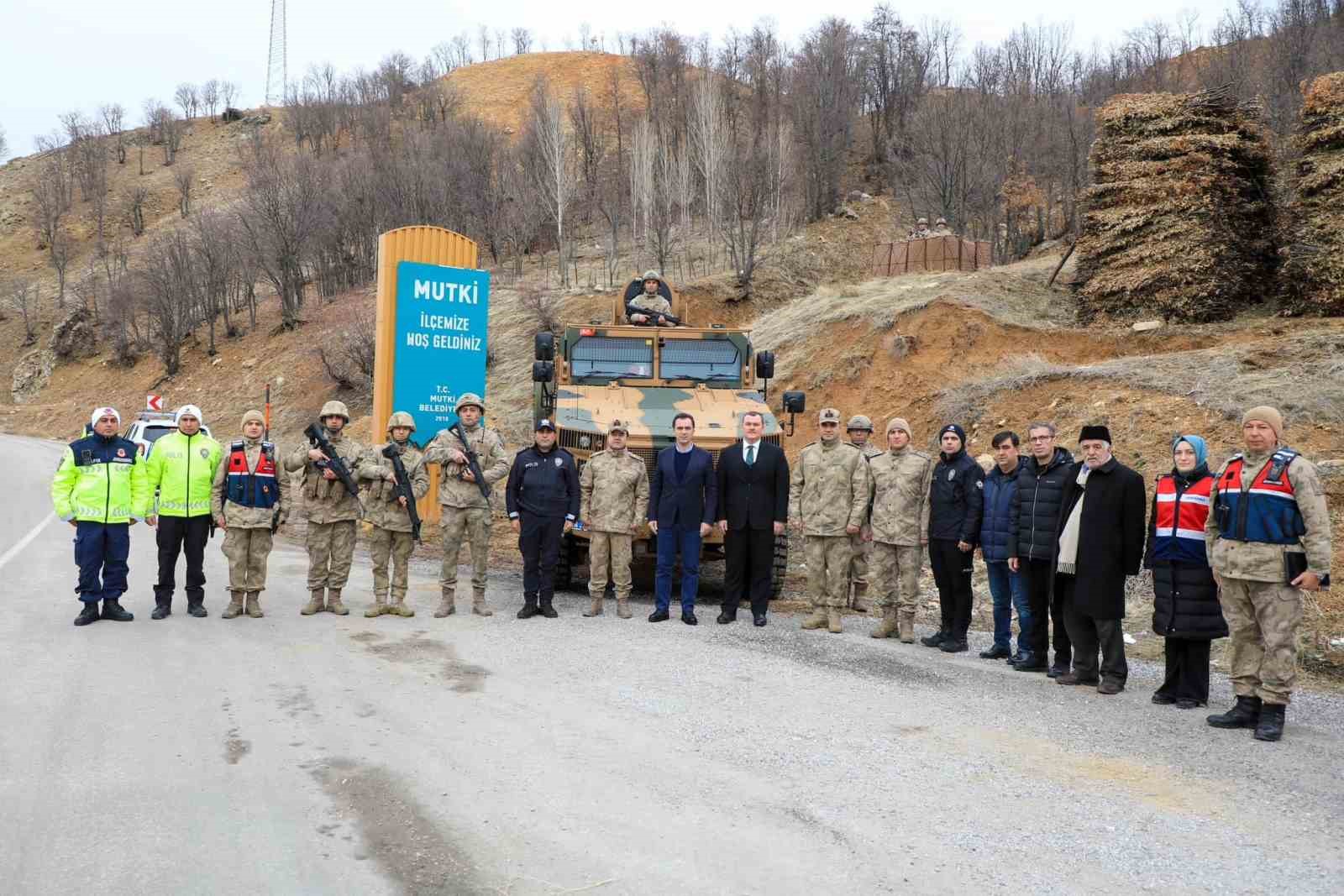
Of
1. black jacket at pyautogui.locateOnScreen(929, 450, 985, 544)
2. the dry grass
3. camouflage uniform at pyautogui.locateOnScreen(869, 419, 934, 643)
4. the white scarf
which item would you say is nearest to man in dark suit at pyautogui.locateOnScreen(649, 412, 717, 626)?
camouflage uniform at pyautogui.locateOnScreen(869, 419, 934, 643)

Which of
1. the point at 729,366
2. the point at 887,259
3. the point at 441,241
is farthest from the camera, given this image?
the point at 887,259

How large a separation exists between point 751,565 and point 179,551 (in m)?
5.01

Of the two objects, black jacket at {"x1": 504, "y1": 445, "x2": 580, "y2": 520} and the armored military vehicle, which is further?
the armored military vehicle

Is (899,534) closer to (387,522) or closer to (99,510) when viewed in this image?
(387,522)

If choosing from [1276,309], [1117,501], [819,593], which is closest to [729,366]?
[819,593]

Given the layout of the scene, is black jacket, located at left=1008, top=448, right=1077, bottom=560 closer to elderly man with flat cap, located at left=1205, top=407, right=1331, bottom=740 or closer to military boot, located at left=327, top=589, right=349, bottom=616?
elderly man with flat cap, located at left=1205, top=407, right=1331, bottom=740

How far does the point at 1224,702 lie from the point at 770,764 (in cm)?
351

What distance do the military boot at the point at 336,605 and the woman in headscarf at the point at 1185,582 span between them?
6473mm

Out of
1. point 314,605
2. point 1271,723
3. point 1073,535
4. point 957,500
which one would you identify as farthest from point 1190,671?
point 314,605

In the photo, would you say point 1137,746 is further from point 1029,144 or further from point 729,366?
point 1029,144

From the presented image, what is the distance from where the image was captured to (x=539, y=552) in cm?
909

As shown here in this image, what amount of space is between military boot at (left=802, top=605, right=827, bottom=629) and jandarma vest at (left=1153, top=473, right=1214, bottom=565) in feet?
9.75

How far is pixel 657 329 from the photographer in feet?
37.1

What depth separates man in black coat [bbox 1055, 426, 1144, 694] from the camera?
6.84 meters
